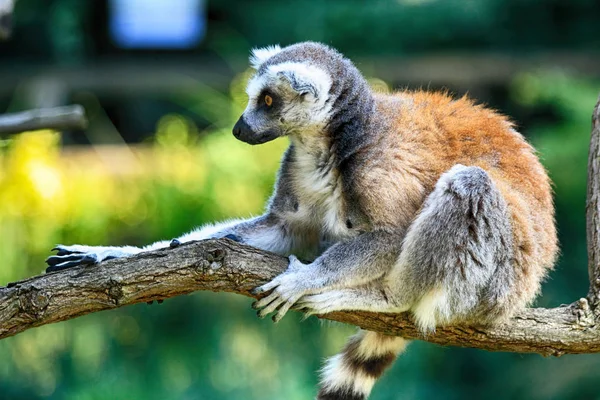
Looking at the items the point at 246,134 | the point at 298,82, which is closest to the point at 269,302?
the point at 246,134

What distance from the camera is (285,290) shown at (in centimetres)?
368

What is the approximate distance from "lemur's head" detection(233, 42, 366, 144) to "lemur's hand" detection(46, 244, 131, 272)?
0.81m

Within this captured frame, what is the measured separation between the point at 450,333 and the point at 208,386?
4.59 metres

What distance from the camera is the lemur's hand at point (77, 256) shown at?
3631mm

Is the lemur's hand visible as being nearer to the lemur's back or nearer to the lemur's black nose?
the lemur's black nose

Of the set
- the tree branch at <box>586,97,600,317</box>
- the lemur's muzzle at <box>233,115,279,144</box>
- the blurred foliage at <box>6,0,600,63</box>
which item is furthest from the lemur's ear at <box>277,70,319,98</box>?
the blurred foliage at <box>6,0,600,63</box>

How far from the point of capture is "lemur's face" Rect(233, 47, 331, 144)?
396 cm

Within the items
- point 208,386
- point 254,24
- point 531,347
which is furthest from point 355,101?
point 254,24

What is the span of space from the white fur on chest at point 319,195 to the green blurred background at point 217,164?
2883 mm

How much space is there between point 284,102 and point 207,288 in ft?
3.27

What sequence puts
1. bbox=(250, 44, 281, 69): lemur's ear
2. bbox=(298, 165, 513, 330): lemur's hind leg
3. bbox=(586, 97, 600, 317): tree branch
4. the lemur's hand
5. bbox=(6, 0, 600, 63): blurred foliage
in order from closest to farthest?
the lemur's hand
bbox=(298, 165, 513, 330): lemur's hind leg
bbox=(586, 97, 600, 317): tree branch
bbox=(250, 44, 281, 69): lemur's ear
bbox=(6, 0, 600, 63): blurred foliage

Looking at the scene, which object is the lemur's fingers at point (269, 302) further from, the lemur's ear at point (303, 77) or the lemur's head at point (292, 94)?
the lemur's ear at point (303, 77)

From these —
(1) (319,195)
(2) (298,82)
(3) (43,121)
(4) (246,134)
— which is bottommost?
(3) (43,121)

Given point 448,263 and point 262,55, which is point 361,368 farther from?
point 262,55
